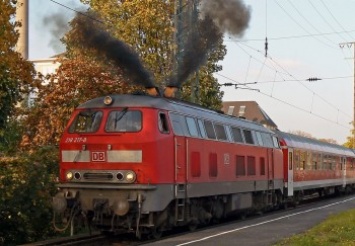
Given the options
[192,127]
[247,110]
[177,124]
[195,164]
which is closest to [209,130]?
[192,127]

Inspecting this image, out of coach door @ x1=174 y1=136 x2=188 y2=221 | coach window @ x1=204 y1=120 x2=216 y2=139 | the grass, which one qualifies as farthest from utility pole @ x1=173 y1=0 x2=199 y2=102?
the grass

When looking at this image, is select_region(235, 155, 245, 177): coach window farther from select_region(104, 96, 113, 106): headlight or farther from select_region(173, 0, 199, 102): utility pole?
select_region(104, 96, 113, 106): headlight

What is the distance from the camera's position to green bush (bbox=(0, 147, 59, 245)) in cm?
1447

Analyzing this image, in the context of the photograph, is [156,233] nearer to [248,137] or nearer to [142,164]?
[142,164]

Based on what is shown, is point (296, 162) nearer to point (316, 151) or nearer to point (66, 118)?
point (316, 151)

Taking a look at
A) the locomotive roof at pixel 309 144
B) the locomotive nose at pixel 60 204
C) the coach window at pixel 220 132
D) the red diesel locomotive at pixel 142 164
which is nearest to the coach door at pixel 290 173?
the locomotive roof at pixel 309 144

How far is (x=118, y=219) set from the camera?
13.6 m

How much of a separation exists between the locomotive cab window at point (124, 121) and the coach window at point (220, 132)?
12.2 ft

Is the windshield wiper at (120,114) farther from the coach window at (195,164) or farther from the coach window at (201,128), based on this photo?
the coach window at (201,128)

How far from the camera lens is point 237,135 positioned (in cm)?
1881

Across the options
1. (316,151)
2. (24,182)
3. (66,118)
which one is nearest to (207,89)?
(316,151)

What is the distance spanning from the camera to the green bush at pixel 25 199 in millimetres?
14469

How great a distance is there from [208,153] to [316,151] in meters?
18.4

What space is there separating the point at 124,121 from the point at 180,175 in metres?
1.95
